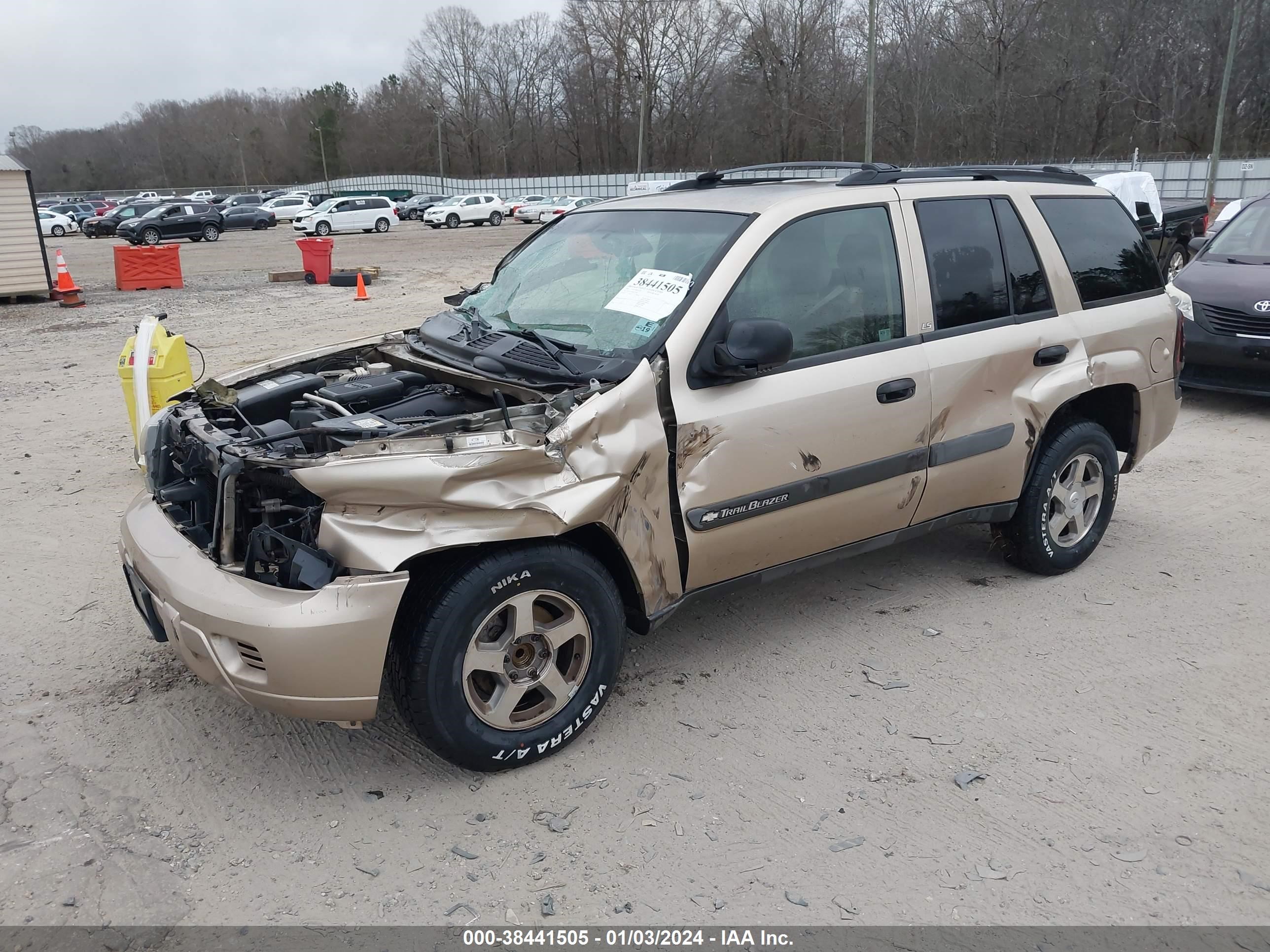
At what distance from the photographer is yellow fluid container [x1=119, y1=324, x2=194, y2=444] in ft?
19.7

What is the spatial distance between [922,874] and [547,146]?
100188 mm

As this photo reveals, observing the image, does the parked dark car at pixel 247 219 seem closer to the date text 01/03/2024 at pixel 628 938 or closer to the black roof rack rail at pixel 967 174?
the black roof rack rail at pixel 967 174

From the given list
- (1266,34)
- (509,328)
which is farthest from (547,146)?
(509,328)

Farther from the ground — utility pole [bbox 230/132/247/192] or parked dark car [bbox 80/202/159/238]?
utility pole [bbox 230/132/247/192]

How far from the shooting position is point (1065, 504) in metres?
4.75

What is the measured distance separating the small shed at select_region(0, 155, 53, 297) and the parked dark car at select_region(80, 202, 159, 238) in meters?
23.1

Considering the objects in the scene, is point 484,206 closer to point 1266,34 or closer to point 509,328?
point 1266,34

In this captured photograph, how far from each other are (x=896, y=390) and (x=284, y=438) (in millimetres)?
2380

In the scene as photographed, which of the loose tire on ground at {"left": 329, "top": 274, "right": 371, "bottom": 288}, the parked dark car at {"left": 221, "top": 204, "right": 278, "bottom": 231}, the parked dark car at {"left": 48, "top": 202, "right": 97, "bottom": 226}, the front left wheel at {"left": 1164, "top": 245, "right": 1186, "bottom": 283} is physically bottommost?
the loose tire on ground at {"left": 329, "top": 274, "right": 371, "bottom": 288}

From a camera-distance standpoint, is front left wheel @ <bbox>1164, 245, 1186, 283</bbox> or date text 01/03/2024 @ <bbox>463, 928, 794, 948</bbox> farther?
front left wheel @ <bbox>1164, 245, 1186, 283</bbox>

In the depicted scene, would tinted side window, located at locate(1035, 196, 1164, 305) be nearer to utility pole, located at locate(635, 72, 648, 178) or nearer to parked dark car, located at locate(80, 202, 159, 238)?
parked dark car, located at locate(80, 202, 159, 238)

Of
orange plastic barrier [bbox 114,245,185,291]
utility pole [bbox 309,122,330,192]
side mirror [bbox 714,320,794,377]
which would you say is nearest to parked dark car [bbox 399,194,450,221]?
orange plastic barrier [bbox 114,245,185,291]

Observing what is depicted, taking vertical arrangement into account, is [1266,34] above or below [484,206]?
above

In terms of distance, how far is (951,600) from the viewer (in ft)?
15.0
